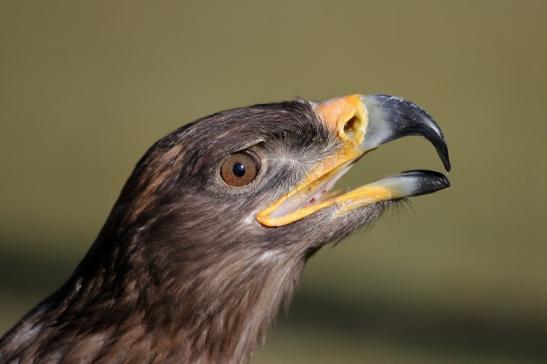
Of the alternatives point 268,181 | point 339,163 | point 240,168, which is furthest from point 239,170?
point 339,163

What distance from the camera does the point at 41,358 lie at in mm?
3311

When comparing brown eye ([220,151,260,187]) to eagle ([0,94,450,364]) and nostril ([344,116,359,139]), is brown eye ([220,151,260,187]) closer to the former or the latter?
eagle ([0,94,450,364])

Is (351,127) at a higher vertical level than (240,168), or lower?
higher

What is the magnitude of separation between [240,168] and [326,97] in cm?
365

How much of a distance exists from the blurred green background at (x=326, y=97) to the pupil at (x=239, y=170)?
3503 mm

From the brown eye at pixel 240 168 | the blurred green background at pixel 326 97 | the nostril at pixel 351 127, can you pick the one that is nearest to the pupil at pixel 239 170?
the brown eye at pixel 240 168

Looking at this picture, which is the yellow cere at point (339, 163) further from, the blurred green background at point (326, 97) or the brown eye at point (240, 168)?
the blurred green background at point (326, 97)

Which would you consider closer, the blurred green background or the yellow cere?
the yellow cere

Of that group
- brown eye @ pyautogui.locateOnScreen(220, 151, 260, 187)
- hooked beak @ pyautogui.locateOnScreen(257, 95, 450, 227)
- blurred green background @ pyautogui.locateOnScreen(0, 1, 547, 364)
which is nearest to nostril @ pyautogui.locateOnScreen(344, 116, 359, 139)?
hooked beak @ pyautogui.locateOnScreen(257, 95, 450, 227)

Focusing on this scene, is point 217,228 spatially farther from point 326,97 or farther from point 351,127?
point 326,97

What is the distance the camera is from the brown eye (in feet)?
10.8

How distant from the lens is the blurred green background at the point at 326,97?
272 inches

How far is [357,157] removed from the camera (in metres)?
3.48

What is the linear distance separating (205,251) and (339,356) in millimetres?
3262
